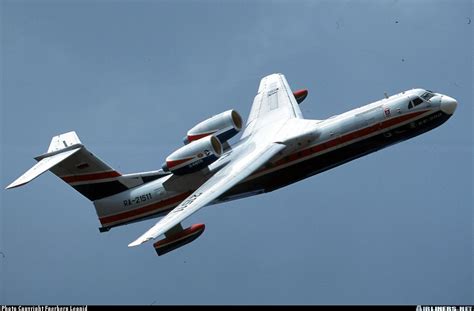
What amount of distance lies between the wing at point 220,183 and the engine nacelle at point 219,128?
4.39 feet

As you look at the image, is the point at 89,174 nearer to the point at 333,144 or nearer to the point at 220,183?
the point at 220,183

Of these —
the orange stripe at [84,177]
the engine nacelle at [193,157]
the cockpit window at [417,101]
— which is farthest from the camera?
the orange stripe at [84,177]

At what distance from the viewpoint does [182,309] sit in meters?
21.1

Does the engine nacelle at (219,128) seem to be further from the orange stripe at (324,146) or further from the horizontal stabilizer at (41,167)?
the horizontal stabilizer at (41,167)

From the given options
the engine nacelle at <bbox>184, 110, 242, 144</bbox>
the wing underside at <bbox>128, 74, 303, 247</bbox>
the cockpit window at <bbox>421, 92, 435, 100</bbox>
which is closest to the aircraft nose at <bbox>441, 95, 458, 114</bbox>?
the cockpit window at <bbox>421, 92, 435, 100</bbox>

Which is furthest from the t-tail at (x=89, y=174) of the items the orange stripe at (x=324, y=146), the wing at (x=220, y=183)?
the wing at (x=220, y=183)

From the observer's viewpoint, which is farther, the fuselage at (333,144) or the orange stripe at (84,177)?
the orange stripe at (84,177)

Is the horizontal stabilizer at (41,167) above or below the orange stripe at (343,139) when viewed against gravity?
above

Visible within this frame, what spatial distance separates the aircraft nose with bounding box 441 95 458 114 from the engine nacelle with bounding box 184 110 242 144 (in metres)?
A: 7.89

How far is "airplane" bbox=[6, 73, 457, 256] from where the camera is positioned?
83.0ft

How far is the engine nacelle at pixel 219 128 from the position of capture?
93.5 ft

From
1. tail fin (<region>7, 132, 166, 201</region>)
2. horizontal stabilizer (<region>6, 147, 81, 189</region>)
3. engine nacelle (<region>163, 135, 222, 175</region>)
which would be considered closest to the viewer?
horizontal stabilizer (<region>6, 147, 81, 189</region>)

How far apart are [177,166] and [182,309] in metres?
5.88

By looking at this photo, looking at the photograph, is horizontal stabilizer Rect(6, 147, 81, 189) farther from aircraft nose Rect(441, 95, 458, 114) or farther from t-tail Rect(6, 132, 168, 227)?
aircraft nose Rect(441, 95, 458, 114)
